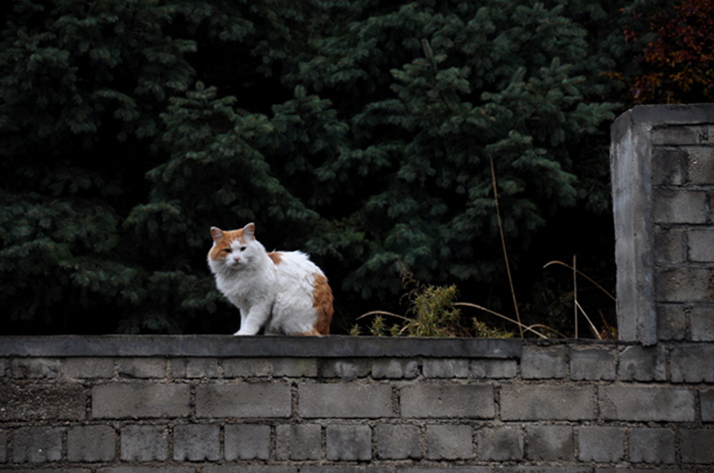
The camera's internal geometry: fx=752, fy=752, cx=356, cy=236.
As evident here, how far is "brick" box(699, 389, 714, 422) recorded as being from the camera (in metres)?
3.64

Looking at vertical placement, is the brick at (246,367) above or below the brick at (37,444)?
above

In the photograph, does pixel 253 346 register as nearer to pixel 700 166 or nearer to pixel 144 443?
pixel 144 443

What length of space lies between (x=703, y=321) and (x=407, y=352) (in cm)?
144

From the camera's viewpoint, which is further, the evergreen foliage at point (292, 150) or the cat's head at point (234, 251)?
the evergreen foliage at point (292, 150)

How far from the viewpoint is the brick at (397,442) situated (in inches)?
142

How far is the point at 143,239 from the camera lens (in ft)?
20.7

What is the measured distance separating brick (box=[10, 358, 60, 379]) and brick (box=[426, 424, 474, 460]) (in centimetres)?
183

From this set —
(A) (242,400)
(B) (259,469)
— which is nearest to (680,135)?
(A) (242,400)

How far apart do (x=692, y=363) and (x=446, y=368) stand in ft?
3.92

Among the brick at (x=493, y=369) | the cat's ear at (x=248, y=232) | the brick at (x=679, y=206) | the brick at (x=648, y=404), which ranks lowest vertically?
the brick at (x=648, y=404)

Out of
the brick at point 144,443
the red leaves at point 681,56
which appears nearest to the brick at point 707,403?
the brick at point 144,443

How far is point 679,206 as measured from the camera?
3678mm

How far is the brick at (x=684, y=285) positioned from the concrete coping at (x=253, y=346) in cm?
74

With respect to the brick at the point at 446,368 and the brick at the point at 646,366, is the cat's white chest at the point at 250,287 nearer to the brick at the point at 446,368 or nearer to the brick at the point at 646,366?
the brick at the point at 446,368
